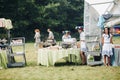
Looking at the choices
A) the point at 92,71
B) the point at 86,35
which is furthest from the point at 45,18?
the point at 92,71

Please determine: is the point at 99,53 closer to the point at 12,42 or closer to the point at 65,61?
the point at 65,61

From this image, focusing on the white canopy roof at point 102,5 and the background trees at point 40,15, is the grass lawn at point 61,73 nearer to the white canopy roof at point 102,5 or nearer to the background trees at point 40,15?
the white canopy roof at point 102,5

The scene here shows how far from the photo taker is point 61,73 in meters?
13.2

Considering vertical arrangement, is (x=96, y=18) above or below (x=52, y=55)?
above

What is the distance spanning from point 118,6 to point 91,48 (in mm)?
2160

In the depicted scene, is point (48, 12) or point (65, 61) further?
point (48, 12)

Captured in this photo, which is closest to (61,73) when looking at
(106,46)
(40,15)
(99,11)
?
(106,46)

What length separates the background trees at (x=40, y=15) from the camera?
133ft

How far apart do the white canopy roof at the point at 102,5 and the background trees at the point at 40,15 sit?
943 inches

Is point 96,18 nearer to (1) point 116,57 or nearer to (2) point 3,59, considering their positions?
(1) point 116,57

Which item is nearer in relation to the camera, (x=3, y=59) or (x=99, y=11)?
(x=3, y=59)

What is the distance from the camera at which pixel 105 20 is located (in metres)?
15.2

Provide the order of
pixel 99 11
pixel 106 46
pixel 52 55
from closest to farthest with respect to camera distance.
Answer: pixel 106 46
pixel 52 55
pixel 99 11

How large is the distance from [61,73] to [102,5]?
443 cm
